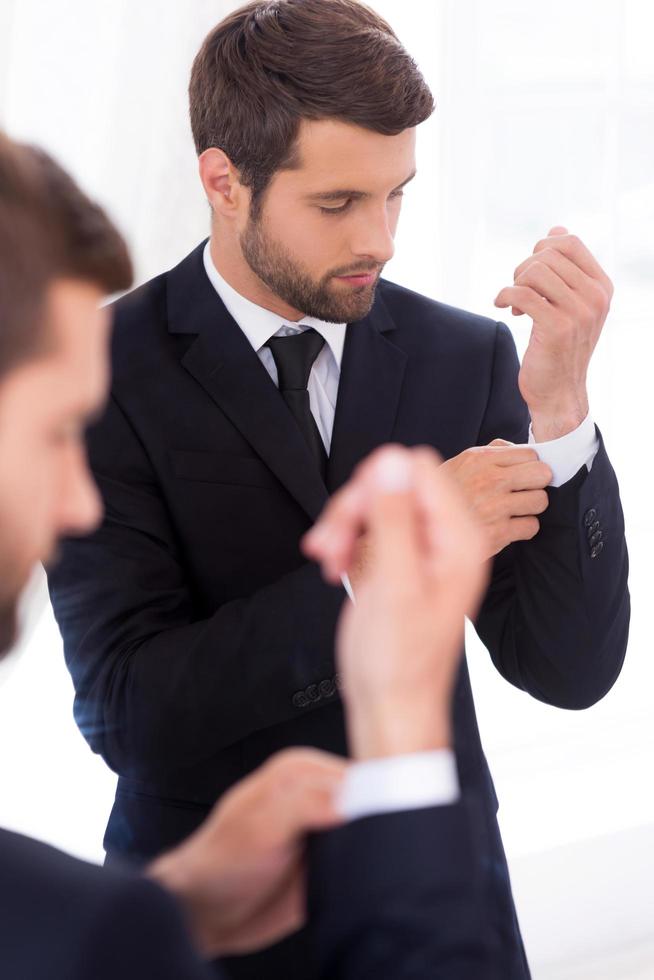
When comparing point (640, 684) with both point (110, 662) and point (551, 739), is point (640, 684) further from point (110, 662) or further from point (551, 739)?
point (110, 662)

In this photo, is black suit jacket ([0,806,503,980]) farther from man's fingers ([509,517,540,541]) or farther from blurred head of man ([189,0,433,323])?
blurred head of man ([189,0,433,323])

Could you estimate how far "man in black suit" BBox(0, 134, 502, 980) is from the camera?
67 centimetres

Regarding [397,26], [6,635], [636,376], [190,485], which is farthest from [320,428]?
[636,376]

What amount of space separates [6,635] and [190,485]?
0.81m

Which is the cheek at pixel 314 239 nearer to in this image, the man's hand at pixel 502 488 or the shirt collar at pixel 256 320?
the shirt collar at pixel 256 320

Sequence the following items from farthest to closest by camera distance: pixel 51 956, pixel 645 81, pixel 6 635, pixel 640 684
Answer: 1. pixel 640 684
2. pixel 645 81
3. pixel 6 635
4. pixel 51 956

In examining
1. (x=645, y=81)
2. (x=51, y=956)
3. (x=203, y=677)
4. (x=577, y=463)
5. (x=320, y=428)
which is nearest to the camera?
(x=51, y=956)

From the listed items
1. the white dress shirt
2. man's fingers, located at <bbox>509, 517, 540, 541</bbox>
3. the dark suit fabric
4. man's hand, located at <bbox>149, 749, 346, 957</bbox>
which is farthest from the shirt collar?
the dark suit fabric

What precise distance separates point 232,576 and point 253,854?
0.80 meters

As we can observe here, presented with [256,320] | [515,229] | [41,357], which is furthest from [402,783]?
[515,229]

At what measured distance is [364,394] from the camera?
5.46 feet

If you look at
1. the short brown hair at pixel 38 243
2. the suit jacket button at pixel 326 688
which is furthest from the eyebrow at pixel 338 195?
the short brown hair at pixel 38 243

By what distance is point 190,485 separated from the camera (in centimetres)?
158

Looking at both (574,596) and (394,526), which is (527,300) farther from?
(394,526)
